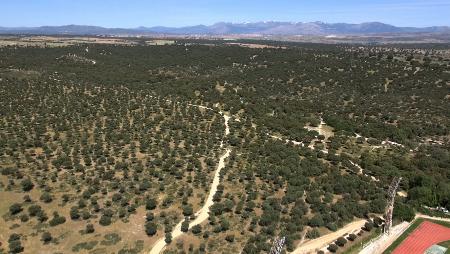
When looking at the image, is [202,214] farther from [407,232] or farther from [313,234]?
[407,232]

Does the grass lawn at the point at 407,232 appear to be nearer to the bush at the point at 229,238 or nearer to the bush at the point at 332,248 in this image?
the bush at the point at 332,248

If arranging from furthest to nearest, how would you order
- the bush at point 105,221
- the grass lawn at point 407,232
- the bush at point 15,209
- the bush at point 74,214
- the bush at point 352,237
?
the bush at point 15,209 → the bush at point 74,214 → the bush at point 105,221 → the bush at point 352,237 → the grass lawn at point 407,232

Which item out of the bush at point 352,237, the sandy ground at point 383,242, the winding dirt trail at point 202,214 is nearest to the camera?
the winding dirt trail at point 202,214

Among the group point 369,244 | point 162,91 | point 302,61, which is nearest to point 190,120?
point 162,91

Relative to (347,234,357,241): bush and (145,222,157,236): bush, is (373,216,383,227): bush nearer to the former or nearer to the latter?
(347,234,357,241): bush

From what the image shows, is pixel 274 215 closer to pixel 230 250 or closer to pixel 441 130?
pixel 230 250

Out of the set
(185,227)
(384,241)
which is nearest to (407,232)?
(384,241)

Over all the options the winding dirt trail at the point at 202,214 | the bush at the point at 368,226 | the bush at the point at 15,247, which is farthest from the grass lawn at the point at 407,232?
the bush at the point at 15,247

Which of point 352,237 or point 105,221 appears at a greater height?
point 105,221

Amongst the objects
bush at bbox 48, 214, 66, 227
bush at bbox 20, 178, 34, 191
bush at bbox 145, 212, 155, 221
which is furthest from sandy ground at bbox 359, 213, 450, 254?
bush at bbox 20, 178, 34, 191
